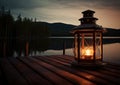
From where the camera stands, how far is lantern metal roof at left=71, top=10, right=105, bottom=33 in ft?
24.3

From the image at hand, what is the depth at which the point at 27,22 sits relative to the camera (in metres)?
114

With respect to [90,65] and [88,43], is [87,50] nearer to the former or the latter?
[88,43]

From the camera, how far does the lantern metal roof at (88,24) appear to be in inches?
291

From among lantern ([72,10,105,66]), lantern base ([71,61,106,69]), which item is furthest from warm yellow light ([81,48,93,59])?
lantern base ([71,61,106,69])

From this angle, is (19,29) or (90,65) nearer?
(90,65)

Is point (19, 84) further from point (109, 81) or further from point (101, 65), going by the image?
point (101, 65)

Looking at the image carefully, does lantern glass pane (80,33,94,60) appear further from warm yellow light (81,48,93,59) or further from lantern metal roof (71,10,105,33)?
lantern metal roof (71,10,105,33)

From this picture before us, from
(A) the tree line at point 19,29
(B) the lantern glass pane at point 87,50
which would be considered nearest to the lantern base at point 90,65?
(B) the lantern glass pane at point 87,50

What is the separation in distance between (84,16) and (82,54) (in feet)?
5.14

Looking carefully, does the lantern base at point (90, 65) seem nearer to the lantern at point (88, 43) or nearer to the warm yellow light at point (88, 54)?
the lantern at point (88, 43)

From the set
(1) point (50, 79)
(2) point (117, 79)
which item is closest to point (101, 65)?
(2) point (117, 79)

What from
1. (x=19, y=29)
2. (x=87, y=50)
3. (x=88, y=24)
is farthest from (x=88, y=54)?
(x=19, y=29)

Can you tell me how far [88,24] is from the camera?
7.56m

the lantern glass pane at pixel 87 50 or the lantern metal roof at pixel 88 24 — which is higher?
the lantern metal roof at pixel 88 24
